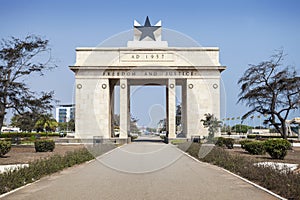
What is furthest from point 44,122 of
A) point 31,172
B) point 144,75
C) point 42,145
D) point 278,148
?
point 31,172

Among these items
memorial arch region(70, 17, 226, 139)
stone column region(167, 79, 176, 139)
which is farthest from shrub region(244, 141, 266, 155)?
stone column region(167, 79, 176, 139)

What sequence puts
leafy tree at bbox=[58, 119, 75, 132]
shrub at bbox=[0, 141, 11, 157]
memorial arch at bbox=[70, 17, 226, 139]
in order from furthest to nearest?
leafy tree at bbox=[58, 119, 75, 132] → memorial arch at bbox=[70, 17, 226, 139] → shrub at bbox=[0, 141, 11, 157]

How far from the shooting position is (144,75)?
170 ft

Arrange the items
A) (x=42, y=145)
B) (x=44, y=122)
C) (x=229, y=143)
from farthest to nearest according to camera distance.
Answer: (x=44, y=122) → (x=229, y=143) → (x=42, y=145)

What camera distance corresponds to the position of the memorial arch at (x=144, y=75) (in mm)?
51656

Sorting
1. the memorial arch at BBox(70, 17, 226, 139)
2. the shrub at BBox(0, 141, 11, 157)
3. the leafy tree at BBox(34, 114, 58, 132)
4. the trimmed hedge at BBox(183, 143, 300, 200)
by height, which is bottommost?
the trimmed hedge at BBox(183, 143, 300, 200)

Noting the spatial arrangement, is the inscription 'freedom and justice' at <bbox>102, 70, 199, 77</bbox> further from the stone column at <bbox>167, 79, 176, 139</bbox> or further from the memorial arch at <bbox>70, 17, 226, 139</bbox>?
the stone column at <bbox>167, 79, 176, 139</bbox>

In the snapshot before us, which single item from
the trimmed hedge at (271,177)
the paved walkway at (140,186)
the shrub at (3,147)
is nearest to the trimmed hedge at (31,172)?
the paved walkway at (140,186)

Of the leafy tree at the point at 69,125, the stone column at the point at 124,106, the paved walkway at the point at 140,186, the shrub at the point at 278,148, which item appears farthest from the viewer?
the leafy tree at the point at 69,125

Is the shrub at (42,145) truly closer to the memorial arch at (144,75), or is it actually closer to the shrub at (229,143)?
the shrub at (229,143)

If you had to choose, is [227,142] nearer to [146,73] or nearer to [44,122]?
[44,122]

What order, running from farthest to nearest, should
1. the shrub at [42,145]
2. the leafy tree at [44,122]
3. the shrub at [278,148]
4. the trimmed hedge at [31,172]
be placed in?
the leafy tree at [44,122] → the shrub at [42,145] → the shrub at [278,148] → the trimmed hedge at [31,172]

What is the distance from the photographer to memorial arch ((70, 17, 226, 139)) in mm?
51656

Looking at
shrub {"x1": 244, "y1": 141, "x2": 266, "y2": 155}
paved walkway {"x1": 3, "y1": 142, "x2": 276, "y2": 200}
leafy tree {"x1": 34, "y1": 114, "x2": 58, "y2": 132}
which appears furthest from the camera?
leafy tree {"x1": 34, "y1": 114, "x2": 58, "y2": 132}
